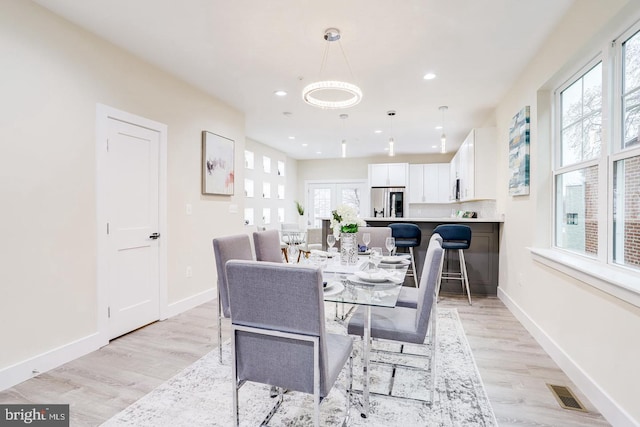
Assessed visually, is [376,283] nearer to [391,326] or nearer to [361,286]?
[361,286]

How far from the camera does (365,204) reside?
8.74 metres

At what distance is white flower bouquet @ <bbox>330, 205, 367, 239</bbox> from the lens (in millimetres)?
2471

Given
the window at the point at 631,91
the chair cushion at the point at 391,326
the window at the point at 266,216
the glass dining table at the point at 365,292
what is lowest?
the chair cushion at the point at 391,326

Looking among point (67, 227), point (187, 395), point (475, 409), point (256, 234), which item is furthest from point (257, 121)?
point (475, 409)

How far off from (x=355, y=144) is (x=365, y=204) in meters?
2.15

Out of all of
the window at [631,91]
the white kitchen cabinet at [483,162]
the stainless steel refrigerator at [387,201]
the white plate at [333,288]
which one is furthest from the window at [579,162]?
the stainless steel refrigerator at [387,201]

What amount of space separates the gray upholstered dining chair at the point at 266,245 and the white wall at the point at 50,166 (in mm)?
1328

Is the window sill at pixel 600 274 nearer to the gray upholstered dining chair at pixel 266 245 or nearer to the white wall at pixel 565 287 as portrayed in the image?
the white wall at pixel 565 287

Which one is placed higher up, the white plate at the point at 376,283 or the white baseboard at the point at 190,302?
the white plate at the point at 376,283

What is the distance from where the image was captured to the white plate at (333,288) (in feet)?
5.66

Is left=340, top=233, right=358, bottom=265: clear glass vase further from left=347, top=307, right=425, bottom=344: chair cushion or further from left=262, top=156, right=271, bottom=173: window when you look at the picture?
left=262, top=156, right=271, bottom=173: window

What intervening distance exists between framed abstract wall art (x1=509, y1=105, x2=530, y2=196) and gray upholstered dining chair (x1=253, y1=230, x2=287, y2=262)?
2.49 metres

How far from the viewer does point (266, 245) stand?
292 centimetres

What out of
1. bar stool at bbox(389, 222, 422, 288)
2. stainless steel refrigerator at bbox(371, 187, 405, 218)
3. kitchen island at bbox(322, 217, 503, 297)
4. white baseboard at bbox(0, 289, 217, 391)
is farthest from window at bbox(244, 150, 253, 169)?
white baseboard at bbox(0, 289, 217, 391)
